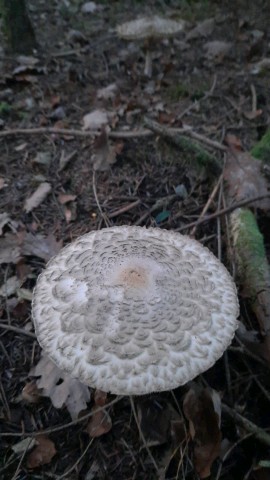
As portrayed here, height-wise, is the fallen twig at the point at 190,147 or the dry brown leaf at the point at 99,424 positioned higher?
the fallen twig at the point at 190,147

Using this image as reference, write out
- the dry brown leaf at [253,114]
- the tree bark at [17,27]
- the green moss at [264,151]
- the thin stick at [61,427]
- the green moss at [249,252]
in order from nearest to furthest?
1. the thin stick at [61,427]
2. the green moss at [249,252]
3. the green moss at [264,151]
4. the dry brown leaf at [253,114]
5. the tree bark at [17,27]

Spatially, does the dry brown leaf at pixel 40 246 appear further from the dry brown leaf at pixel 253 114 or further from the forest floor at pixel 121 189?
the dry brown leaf at pixel 253 114

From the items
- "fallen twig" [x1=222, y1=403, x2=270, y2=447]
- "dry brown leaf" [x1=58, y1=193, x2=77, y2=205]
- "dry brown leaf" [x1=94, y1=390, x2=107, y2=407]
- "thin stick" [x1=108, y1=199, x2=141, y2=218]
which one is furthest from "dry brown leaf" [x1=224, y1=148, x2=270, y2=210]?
"dry brown leaf" [x1=94, y1=390, x2=107, y2=407]

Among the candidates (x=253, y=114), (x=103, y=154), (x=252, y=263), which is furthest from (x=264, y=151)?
(x=103, y=154)

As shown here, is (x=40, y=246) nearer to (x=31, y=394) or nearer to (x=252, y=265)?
(x=31, y=394)

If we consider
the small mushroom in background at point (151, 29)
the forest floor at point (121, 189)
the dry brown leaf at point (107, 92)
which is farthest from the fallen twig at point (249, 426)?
the small mushroom in background at point (151, 29)

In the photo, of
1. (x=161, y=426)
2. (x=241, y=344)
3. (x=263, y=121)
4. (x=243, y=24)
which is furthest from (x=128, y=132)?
(x=243, y=24)
